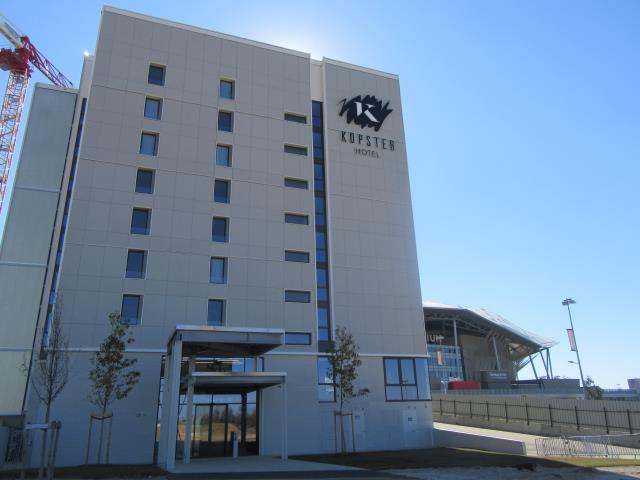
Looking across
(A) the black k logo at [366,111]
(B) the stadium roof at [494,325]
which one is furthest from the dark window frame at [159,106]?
(B) the stadium roof at [494,325]

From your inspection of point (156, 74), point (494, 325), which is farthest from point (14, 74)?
point (494, 325)

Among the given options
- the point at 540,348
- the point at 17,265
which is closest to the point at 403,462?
the point at 17,265

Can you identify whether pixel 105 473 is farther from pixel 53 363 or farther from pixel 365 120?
pixel 365 120

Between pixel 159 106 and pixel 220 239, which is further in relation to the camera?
pixel 159 106

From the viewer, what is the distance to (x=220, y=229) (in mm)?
35469

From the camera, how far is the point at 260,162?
124 feet

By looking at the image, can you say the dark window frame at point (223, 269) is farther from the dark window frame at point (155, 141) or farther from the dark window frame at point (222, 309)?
the dark window frame at point (155, 141)

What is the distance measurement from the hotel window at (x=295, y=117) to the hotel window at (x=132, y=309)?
1781 cm

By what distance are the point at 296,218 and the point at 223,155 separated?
23.2 feet

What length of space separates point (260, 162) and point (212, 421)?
59.9ft

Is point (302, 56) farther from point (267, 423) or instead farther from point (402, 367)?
point (267, 423)

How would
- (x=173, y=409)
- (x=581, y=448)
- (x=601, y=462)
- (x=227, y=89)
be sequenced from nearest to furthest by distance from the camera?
(x=601, y=462) → (x=173, y=409) → (x=581, y=448) → (x=227, y=89)

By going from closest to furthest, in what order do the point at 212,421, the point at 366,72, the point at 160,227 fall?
1. the point at 212,421
2. the point at 160,227
3. the point at 366,72

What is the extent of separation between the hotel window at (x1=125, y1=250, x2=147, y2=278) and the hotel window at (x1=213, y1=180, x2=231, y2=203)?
647 cm
